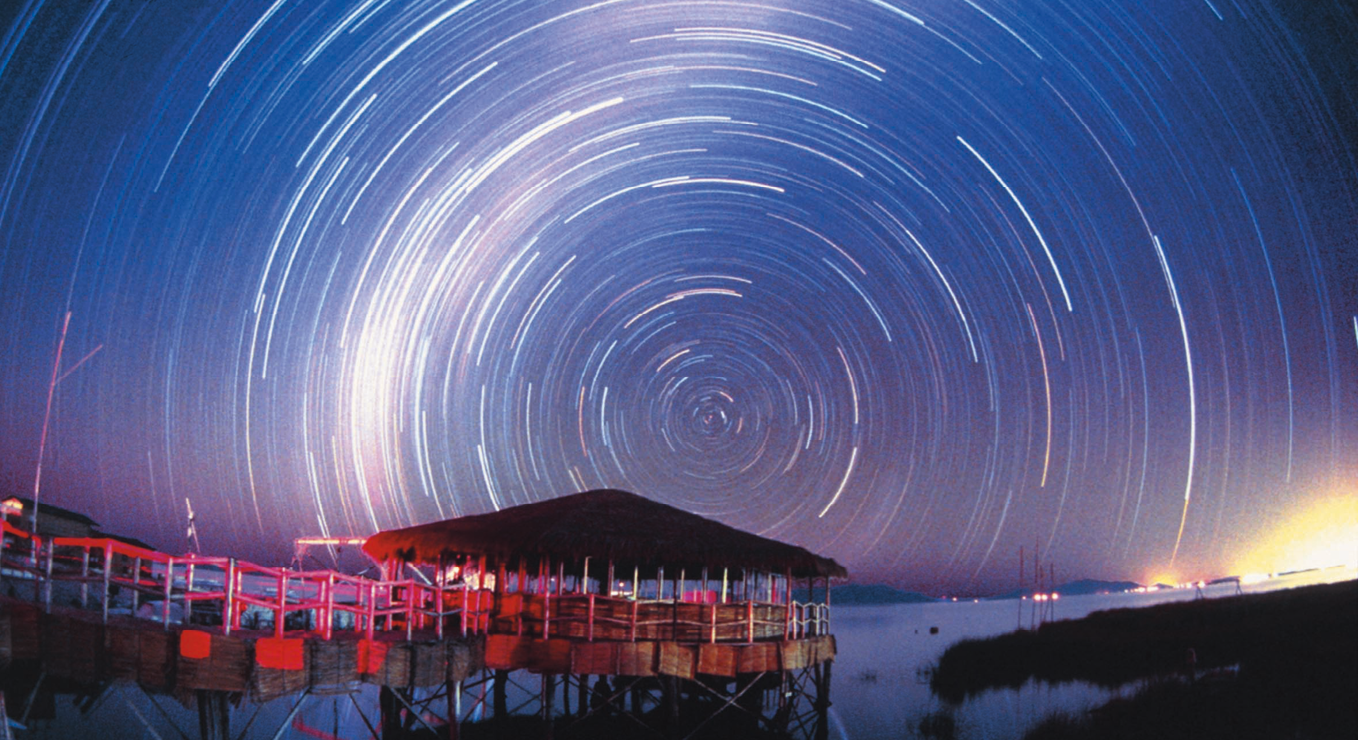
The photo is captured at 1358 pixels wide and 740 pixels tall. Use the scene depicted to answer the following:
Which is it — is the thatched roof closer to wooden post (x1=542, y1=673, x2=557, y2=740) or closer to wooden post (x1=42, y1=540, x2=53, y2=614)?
wooden post (x1=542, y1=673, x2=557, y2=740)

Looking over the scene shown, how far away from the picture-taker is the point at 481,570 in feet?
60.3

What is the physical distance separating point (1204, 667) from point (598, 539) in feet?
84.6

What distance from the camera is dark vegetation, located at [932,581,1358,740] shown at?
21703mm

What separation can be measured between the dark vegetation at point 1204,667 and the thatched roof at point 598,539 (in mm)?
10254

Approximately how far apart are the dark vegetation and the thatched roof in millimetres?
10254

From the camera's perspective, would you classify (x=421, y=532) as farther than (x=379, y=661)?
Yes

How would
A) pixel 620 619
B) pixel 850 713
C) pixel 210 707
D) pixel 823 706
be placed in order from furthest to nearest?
pixel 850 713
pixel 823 706
pixel 620 619
pixel 210 707

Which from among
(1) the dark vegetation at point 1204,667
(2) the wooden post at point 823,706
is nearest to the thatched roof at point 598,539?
(2) the wooden post at point 823,706

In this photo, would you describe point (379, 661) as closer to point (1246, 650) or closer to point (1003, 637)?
point (1246, 650)

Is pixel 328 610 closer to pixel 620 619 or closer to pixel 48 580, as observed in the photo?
pixel 48 580

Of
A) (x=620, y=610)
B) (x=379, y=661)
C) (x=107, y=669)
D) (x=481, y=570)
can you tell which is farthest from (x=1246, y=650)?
(x=107, y=669)

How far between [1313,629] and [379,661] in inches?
1253

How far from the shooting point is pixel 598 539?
1780 centimetres

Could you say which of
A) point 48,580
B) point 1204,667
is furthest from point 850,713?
point 48,580
